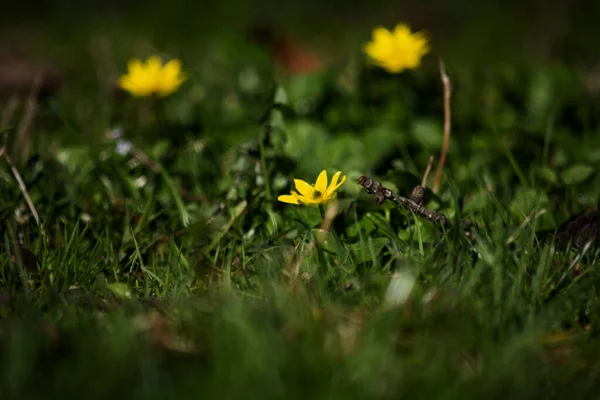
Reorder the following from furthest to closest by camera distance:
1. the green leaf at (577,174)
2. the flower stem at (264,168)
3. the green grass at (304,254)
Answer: the green leaf at (577,174), the flower stem at (264,168), the green grass at (304,254)

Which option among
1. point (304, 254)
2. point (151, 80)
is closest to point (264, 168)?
point (304, 254)

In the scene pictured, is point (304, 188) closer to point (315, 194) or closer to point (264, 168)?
point (315, 194)

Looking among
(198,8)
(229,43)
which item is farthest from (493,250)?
(198,8)

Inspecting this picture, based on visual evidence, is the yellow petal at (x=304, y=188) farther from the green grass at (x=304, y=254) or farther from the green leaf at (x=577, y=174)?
the green leaf at (x=577, y=174)

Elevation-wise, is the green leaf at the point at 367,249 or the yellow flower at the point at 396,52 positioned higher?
the yellow flower at the point at 396,52

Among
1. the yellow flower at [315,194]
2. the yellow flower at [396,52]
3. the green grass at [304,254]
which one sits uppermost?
the yellow flower at [396,52]

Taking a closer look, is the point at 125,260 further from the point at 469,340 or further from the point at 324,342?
the point at 469,340

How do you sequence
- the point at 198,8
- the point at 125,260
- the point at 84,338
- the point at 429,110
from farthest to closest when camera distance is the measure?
the point at 198,8
the point at 429,110
the point at 125,260
the point at 84,338

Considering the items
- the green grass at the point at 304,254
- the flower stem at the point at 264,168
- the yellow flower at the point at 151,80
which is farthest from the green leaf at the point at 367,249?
the yellow flower at the point at 151,80
